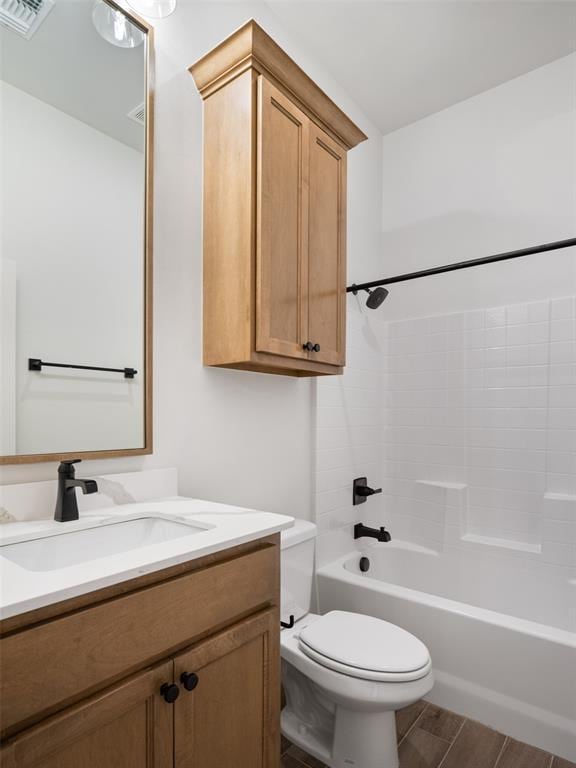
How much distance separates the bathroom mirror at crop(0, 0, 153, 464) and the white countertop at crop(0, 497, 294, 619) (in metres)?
0.20

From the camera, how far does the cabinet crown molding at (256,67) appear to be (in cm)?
148

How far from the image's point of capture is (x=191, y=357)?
1.63 metres

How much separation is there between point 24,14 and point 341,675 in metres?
2.03

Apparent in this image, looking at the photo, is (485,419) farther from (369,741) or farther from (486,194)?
(369,741)

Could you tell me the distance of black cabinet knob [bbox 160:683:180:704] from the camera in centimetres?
84

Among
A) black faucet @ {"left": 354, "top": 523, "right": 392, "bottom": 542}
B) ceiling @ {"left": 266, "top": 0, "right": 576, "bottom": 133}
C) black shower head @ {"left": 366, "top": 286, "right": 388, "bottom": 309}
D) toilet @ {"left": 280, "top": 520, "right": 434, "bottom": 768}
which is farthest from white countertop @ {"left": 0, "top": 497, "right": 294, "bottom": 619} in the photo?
ceiling @ {"left": 266, "top": 0, "right": 576, "bottom": 133}

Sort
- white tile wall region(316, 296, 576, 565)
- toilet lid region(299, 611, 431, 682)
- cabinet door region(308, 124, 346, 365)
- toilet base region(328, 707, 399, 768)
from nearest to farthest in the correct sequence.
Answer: toilet lid region(299, 611, 431, 682) < toilet base region(328, 707, 399, 768) < cabinet door region(308, 124, 346, 365) < white tile wall region(316, 296, 576, 565)

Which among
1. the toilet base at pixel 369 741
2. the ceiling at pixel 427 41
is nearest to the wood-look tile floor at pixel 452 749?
the toilet base at pixel 369 741

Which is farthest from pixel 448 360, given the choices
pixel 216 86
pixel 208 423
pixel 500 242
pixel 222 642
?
pixel 222 642

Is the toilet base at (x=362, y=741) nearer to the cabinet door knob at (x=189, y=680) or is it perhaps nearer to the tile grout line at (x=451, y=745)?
the tile grout line at (x=451, y=745)

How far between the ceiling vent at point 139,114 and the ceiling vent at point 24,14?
299 millimetres

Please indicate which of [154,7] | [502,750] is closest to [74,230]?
[154,7]

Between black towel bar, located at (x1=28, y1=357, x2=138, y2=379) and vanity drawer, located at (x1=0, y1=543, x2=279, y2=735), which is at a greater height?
black towel bar, located at (x1=28, y1=357, x2=138, y2=379)

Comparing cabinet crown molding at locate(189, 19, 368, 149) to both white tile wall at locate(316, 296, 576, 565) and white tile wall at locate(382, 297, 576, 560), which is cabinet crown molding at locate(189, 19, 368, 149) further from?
white tile wall at locate(382, 297, 576, 560)
